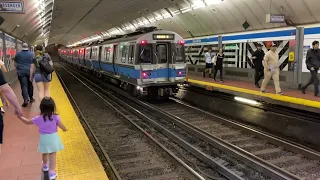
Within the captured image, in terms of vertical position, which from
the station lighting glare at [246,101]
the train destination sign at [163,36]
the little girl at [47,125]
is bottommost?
the station lighting glare at [246,101]

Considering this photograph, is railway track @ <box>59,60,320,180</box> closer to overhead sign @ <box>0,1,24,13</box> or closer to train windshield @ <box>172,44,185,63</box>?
train windshield @ <box>172,44,185,63</box>

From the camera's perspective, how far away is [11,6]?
1103cm

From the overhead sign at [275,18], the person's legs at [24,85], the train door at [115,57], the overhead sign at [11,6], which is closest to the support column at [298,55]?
the overhead sign at [275,18]

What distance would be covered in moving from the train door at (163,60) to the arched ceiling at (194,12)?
4996 millimetres

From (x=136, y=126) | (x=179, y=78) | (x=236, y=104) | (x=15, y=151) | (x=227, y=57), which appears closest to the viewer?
(x=15, y=151)

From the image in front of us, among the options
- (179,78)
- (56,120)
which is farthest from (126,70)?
(56,120)

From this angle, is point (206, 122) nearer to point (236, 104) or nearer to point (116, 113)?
point (236, 104)

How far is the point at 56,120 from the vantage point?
13.3 feet

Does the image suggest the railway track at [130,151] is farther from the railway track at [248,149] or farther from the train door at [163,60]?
the train door at [163,60]

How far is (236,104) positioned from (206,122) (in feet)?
8.50

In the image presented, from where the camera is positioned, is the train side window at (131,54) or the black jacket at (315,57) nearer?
the black jacket at (315,57)

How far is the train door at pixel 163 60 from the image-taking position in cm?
1216

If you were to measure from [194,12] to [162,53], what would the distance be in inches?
307

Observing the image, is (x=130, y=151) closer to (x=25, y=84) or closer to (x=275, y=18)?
(x=25, y=84)
